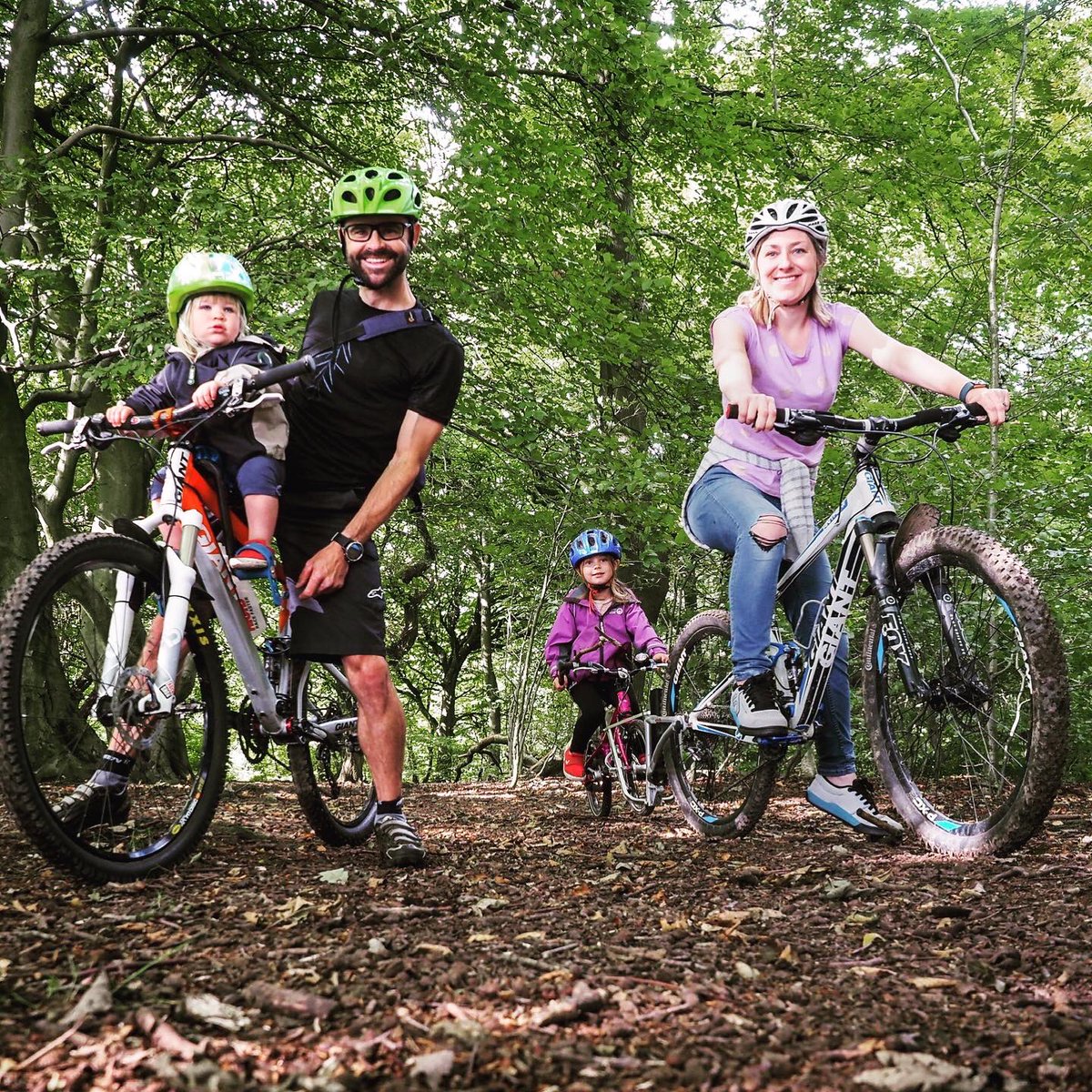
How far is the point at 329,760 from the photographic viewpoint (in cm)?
471

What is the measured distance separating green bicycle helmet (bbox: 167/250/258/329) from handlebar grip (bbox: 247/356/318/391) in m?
0.77

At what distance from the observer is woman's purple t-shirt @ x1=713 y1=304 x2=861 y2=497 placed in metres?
3.98

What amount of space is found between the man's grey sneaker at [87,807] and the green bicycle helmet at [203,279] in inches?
72.4

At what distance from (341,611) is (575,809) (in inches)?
166

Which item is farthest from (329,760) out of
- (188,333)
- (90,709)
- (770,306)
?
(770,306)

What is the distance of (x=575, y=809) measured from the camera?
7.34 metres

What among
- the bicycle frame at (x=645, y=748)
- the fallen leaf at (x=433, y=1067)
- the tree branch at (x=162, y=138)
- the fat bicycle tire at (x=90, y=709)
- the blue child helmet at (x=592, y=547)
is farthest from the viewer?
the tree branch at (x=162, y=138)

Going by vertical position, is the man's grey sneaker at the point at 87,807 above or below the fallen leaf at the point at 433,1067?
above

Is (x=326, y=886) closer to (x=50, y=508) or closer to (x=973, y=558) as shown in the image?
(x=973, y=558)

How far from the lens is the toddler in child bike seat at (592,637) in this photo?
6414 mm

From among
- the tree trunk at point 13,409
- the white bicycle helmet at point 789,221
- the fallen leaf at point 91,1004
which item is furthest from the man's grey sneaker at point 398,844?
the tree trunk at point 13,409

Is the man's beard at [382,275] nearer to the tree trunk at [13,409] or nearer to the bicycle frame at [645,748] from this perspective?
the bicycle frame at [645,748]

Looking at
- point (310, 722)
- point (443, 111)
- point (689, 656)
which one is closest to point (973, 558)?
point (689, 656)

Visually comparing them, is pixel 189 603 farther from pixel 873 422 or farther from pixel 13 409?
pixel 13 409
